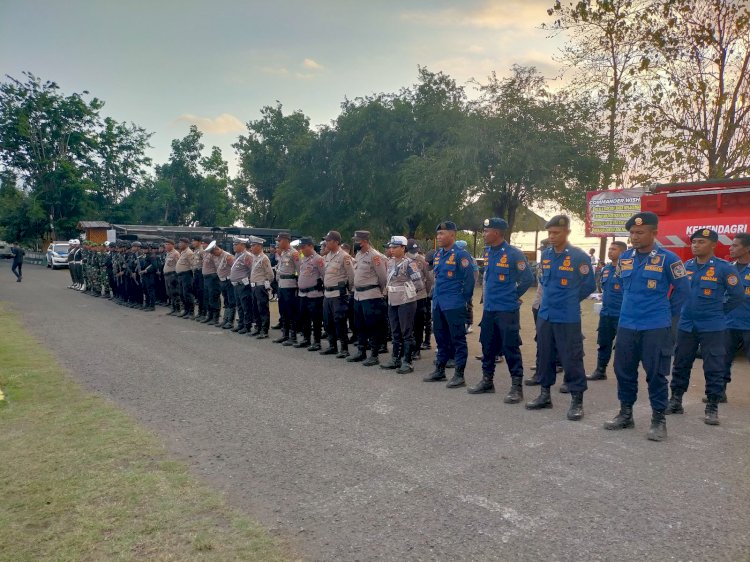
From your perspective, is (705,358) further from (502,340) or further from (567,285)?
(502,340)

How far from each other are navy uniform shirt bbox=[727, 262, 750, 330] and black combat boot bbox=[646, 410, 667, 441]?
1986 mm

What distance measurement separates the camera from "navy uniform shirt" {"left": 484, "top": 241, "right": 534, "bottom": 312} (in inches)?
259

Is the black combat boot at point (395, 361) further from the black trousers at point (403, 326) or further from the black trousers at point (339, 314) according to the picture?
the black trousers at point (339, 314)

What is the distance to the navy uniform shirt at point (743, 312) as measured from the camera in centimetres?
617

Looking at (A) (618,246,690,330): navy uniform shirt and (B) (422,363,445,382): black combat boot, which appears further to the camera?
(B) (422,363,445,382): black combat boot

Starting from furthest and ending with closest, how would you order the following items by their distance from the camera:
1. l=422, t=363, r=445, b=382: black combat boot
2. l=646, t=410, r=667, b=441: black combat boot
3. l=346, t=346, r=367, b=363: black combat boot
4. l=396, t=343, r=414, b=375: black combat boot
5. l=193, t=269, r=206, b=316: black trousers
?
l=193, t=269, r=206, b=316: black trousers, l=346, t=346, r=367, b=363: black combat boot, l=396, t=343, r=414, b=375: black combat boot, l=422, t=363, r=445, b=382: black combat boot, l=646, t=410, r=667, b=441: black combat boot

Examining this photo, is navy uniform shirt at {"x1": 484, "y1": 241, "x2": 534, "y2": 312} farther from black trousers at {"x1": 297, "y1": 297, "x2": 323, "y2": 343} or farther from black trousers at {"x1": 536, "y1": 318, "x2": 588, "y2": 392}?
black trousers at {"x1": 297, "y1": 297, "x2": 323, "y2": 343}

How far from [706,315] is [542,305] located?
→ 1657 millimetres

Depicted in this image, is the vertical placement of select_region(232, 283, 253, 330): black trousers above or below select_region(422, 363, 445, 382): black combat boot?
above

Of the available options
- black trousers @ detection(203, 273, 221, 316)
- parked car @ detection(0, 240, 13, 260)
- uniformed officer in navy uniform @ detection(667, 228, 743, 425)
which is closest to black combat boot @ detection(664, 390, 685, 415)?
uniformed officer in navy uniform @ detection(667, 228, 743, 425)

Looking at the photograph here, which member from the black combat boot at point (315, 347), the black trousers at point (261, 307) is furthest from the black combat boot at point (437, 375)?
the black trousers at point (261, 307)

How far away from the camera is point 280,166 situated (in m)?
54.0

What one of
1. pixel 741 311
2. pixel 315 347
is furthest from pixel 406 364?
pixel 741 311

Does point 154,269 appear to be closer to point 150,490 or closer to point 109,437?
point 109,437
